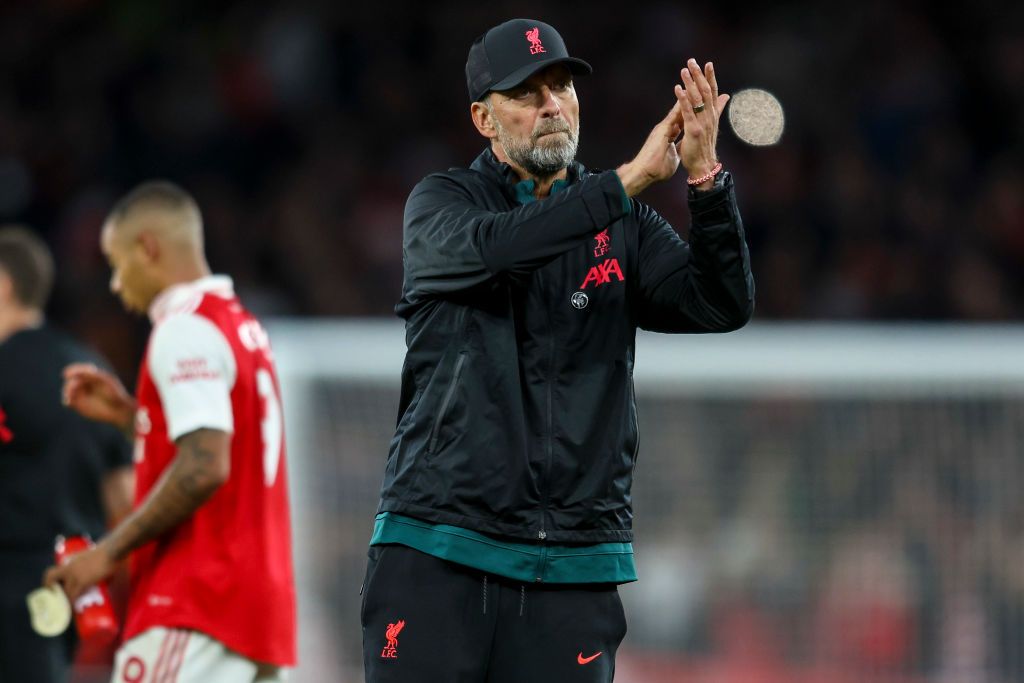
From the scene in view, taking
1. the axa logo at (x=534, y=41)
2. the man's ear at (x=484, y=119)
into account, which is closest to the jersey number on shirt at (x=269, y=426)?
the man's ear at (x=484, y=119)

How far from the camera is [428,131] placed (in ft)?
38.1

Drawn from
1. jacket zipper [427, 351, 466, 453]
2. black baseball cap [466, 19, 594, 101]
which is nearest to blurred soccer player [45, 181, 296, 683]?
jacket zipper [427, 351, 466, 453]

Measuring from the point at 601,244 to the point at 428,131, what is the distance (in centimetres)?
820

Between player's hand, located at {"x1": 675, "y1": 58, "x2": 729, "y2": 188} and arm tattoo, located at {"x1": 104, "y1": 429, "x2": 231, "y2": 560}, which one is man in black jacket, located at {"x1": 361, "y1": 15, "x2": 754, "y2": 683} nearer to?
player's hand, located at {"x1": 675, "y1": 58, "x2": 729, "y2": 188}

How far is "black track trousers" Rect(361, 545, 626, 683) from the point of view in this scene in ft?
11.0

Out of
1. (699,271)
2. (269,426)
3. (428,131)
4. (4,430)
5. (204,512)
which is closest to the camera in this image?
(699,271)

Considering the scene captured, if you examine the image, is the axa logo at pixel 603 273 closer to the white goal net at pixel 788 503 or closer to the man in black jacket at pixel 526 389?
the man in black jacket at pixel 526 389

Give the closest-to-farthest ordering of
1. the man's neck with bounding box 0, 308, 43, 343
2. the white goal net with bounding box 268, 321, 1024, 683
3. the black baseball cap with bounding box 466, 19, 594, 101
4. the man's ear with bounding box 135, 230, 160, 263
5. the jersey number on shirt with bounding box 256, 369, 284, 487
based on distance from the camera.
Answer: the black baseball cap with bounding box 466, 19, 594, 101
the jersey number on shirt with bounding box 256, 369, 284, 487
the man's ear with bounding box 135, 230, 160, 263
the man's neck with bounding box 0, 308, 43, 343
the white goal net with bounding box 268, 321, 1024, 683

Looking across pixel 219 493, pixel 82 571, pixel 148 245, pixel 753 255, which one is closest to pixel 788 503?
pixel 753 255

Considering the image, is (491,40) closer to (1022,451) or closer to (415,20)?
(1022,451)

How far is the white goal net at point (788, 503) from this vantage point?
7.09m

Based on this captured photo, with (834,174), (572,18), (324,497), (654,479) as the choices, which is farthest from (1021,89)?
(324,497)

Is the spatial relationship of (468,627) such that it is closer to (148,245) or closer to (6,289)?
(148,245)

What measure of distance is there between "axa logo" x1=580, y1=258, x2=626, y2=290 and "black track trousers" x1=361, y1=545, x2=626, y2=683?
68 cm
